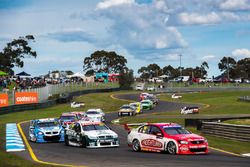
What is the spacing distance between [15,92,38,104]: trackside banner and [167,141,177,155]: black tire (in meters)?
37.4

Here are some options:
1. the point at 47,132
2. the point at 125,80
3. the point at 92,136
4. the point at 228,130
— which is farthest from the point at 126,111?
the point at 125,80

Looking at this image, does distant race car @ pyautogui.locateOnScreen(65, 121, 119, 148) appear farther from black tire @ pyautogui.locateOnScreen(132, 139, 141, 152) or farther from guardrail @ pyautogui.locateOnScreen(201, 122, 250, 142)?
guardrail @ pyautogui.locateOnScreen(201, 122, 250, 142)

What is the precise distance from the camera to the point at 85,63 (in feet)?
554

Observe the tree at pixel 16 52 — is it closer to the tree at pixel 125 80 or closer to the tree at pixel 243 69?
the tree at pixel 125 80

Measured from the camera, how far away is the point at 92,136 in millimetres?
24062

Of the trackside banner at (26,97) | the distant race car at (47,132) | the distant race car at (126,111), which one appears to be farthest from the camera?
the trackside banner at (26,97)

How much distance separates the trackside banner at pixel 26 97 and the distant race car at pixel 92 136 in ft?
104

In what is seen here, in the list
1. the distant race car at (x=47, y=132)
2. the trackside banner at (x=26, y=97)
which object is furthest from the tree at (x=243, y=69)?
the distant race car at (x=47, y=132)

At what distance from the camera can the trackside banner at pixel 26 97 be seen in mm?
56875

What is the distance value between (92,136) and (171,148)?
481 cm

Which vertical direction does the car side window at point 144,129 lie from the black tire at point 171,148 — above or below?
above

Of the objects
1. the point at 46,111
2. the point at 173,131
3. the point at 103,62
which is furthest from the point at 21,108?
the point at 103,62

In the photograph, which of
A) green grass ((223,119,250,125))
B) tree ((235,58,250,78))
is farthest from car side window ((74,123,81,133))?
tree ((235,58,250,78))

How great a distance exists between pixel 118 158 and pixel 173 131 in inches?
122
